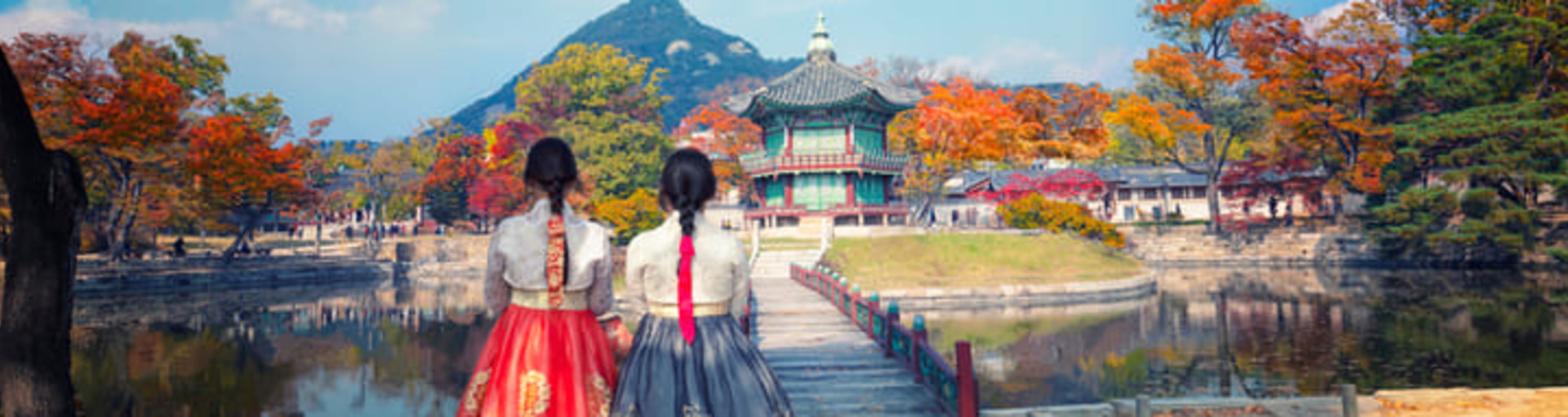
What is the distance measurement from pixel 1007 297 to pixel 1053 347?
7041mm

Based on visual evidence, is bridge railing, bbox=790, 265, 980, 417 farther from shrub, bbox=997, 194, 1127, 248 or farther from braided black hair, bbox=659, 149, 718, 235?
shrub, bbox=997, 194, 1127, 248

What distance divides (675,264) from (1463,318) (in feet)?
60.0

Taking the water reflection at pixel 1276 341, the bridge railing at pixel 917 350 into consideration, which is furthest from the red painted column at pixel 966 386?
the water reflection at pixel 1276 341

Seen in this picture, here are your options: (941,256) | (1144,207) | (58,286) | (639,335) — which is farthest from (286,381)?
(1144,207)

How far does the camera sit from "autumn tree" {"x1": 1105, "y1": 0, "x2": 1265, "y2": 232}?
31438 mm

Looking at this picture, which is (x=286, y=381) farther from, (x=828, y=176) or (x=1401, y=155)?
(x=1401, y=155)

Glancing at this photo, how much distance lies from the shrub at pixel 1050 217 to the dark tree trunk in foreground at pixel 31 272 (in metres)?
26.3

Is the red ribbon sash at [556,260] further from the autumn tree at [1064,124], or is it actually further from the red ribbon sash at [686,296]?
the autumn tree at [1064,124]

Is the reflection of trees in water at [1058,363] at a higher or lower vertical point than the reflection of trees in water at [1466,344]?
lower

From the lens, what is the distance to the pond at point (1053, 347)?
10.4m

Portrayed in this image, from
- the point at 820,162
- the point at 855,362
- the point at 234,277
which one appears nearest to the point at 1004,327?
the point at 855,362

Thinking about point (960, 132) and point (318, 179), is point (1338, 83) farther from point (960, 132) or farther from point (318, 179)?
point (318, 179)

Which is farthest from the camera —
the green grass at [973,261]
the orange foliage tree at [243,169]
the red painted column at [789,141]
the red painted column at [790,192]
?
the red painted column at [790,192]

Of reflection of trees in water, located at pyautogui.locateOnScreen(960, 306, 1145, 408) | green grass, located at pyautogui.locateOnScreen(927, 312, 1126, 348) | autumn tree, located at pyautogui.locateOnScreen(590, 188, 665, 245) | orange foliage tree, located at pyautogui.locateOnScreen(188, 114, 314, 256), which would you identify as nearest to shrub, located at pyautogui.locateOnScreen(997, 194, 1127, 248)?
green grass, located at pyautogui.locateOnScreen(927, 312, 1126, 348)
